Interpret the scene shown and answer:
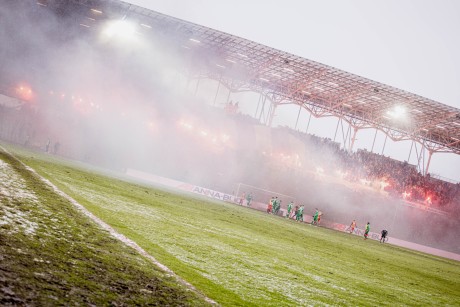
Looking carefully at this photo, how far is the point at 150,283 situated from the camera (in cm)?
305

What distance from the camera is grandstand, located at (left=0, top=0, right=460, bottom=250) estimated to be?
28281 millimetres

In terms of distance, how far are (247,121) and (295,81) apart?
6802 mm

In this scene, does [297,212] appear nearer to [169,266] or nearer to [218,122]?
[218,122]

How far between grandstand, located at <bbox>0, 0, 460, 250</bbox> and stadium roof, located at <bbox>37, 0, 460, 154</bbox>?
0.32ft

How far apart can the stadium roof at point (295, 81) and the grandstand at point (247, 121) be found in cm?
10

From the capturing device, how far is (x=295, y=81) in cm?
3291

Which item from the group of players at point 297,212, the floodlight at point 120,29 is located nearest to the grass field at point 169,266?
the group of players at point 297,212

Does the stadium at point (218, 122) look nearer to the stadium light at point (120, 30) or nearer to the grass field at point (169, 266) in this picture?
the stadium light at point (120, 30)

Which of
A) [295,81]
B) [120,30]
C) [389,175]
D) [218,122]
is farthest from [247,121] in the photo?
[389,175]

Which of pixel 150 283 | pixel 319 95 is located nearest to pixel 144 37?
pixel 319 95

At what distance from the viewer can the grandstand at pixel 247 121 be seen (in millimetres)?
28281

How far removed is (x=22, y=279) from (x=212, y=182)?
98.3ft

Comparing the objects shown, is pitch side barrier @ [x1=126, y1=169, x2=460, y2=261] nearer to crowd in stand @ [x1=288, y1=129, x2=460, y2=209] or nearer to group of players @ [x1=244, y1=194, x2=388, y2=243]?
group of players @ [x1=244, y1=194, x2=388, y2=243]

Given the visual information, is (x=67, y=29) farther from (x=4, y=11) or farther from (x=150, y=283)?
(x=150, y=283)
